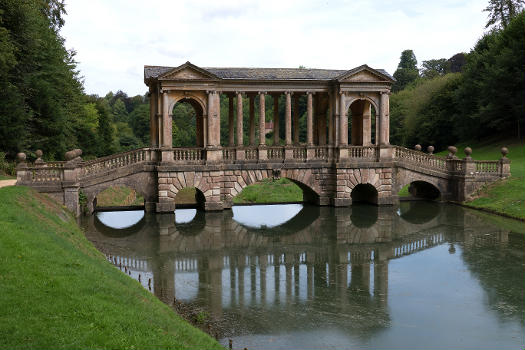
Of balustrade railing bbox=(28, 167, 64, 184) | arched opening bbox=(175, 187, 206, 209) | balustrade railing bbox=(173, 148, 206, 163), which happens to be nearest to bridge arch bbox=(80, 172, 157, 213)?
balustrade railing bbox=(28, 167, 64, 184)

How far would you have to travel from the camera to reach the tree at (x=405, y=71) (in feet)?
343

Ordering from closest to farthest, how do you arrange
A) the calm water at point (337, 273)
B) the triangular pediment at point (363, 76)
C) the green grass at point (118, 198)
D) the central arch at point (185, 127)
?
the calm water at point (337, 273)
the triangular pediment at point (363, 76)
the central arch at point (185, 127)
the green grass at point (118, 198)

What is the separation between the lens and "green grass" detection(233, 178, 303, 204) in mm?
41156

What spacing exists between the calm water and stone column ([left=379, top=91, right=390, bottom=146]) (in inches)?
196

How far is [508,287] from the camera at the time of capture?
1627 cm

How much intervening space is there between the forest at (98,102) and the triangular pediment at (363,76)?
780 inches

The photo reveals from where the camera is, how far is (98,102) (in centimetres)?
8119

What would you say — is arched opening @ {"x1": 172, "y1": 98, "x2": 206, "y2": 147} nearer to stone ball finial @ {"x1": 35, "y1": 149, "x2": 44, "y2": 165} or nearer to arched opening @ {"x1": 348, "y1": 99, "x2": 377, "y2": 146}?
stone ball finial @ {"x1": 35, "y1": 149, "x2": 44, "y2": 165}

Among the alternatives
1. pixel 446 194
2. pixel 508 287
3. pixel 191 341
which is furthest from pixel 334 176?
pixel 191 341

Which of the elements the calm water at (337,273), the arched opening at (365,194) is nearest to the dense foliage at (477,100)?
the arched opening at (365,194)

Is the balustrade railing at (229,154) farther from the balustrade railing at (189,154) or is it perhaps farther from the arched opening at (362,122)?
the arched opening at (362,122)

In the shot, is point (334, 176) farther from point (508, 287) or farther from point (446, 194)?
point (508, 287)

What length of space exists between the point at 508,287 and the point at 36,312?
→ 13.3m

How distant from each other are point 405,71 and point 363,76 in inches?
3024
